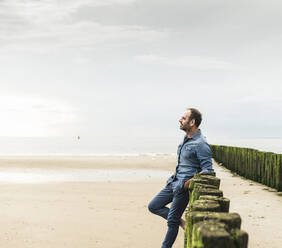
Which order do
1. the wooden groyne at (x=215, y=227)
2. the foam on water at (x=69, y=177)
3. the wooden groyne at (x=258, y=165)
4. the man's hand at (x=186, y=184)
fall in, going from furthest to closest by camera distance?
the foam on water at (x=69, y=177)
the wooden groyne at (x=258, y=165)
the man's hand at (x=186, y=184)
the wooden groyne at (x=215, y=227)

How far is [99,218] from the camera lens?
866 centimetres

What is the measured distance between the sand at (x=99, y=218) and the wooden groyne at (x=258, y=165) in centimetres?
72

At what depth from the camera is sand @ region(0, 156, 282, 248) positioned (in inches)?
268

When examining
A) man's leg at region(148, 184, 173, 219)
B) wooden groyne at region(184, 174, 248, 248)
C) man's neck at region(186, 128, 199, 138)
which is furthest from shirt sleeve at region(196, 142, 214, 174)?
wooden groyne at region(184, 174, 248, 248)

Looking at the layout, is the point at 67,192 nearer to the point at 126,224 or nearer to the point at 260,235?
the point at 126,224

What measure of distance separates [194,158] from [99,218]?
4.42 m

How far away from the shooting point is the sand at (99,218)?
6797mm

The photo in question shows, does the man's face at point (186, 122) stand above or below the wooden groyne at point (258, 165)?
above

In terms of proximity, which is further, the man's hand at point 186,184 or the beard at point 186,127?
the beard at point 186,127

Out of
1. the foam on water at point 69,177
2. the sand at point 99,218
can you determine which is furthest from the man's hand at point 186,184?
the foam on water at point 69,177

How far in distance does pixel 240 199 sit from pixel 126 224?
4.63 metres

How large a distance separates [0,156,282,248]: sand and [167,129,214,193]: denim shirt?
6.64 feet

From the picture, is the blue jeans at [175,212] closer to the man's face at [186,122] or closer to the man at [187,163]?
the man at [187,163]

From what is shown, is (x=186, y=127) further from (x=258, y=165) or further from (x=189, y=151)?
(x=258, y=165)
